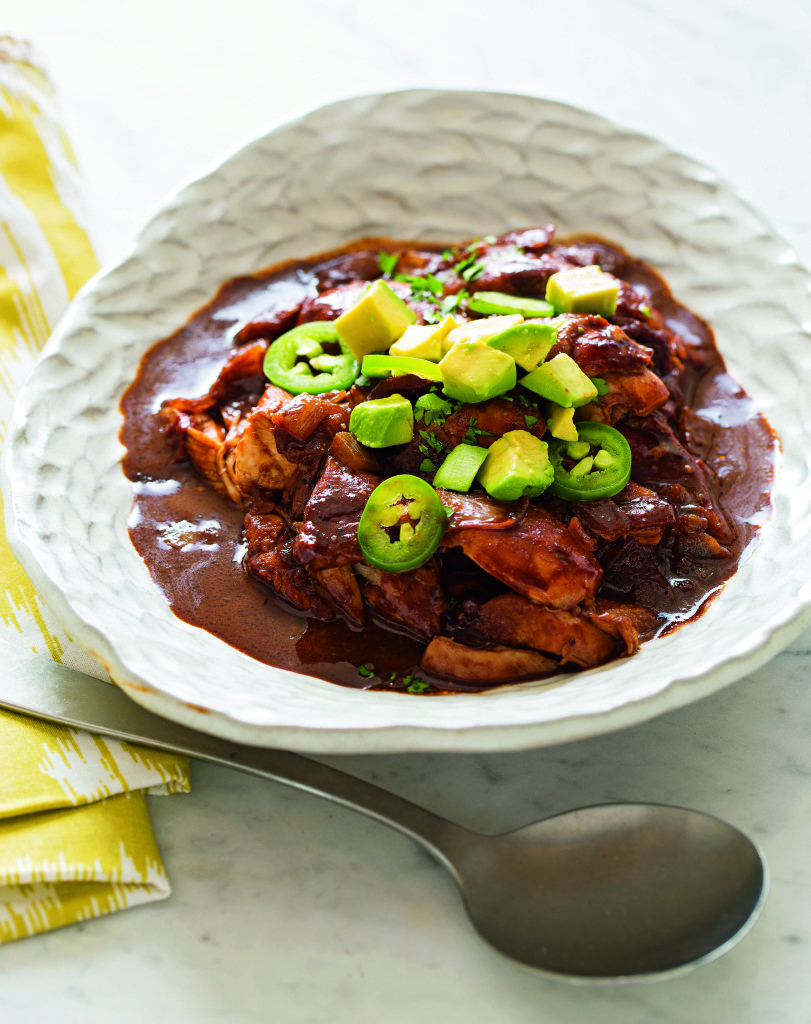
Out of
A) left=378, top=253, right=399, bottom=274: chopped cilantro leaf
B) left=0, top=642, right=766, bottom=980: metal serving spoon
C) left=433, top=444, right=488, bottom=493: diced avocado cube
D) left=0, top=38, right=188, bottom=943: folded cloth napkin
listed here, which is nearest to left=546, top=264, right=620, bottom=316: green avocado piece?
left=433, top=444, right=488, bottom=493: diced avocado cube

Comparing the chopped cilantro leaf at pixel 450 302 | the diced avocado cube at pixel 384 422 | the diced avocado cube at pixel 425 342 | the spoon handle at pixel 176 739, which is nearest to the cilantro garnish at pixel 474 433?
the diced avocado cube at pixel 384 422

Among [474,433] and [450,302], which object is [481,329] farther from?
[450,302]

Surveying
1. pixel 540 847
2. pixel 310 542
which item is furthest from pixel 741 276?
pixel 540 847

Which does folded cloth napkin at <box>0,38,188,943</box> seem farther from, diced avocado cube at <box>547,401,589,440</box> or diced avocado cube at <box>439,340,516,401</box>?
diced avocado cube at <box>547,401,589,440</box>

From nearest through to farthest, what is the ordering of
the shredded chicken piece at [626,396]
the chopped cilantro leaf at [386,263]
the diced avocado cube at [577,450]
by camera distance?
1. the diced avocado cube at [577,450]
2. the shredded chicken piece at [626,396]
3. the chopped cilantro leaf at [386,263]

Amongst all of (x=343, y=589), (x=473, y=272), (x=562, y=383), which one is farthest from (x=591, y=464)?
(x=473, y=272)

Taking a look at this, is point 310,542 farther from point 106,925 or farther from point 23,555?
point 106,925

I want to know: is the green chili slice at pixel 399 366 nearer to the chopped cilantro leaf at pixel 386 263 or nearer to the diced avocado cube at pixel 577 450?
the diced avocado cube at pixel 577 450

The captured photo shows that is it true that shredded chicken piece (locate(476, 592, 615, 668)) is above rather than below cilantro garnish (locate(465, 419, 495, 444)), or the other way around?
below
